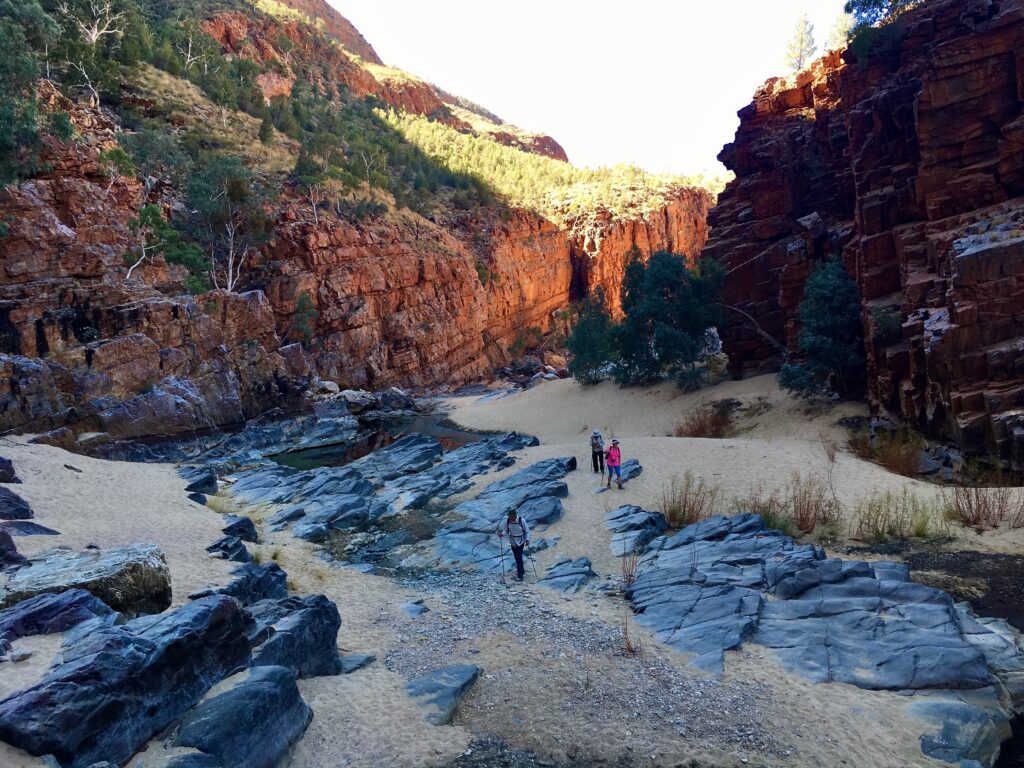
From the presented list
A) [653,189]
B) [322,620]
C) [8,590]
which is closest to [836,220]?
[322,620]

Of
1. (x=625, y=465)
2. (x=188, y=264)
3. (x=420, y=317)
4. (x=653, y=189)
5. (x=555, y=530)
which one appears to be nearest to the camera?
(x=555, y=530)

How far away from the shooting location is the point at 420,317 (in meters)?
54.0

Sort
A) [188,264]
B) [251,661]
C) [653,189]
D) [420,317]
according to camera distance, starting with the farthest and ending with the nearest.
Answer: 1. [653,189]
2. [420,317]
3. [188,264]
4. [251,661]

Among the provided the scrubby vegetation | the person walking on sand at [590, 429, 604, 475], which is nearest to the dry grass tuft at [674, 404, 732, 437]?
the scrubby vegetation

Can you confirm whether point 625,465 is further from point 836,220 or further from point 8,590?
point 836,220

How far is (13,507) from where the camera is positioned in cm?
1206

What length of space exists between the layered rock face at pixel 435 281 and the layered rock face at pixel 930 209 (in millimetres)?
30968

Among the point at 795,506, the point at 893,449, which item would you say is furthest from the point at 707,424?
the point at 795,506

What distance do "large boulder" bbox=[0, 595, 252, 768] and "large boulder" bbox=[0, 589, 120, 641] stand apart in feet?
0.63

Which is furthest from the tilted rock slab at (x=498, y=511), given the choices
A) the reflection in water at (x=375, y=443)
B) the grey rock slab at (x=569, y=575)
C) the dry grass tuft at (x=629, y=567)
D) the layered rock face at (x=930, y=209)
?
the layered rock face at (x=930, y=209)

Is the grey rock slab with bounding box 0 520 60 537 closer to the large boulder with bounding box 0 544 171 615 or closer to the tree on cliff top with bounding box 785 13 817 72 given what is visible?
the large boulder with bounding box 0 544 171 615

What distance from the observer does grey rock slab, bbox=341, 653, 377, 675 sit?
8109 mm

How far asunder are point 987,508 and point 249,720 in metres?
13.9

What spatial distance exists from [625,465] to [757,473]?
4077 mm
